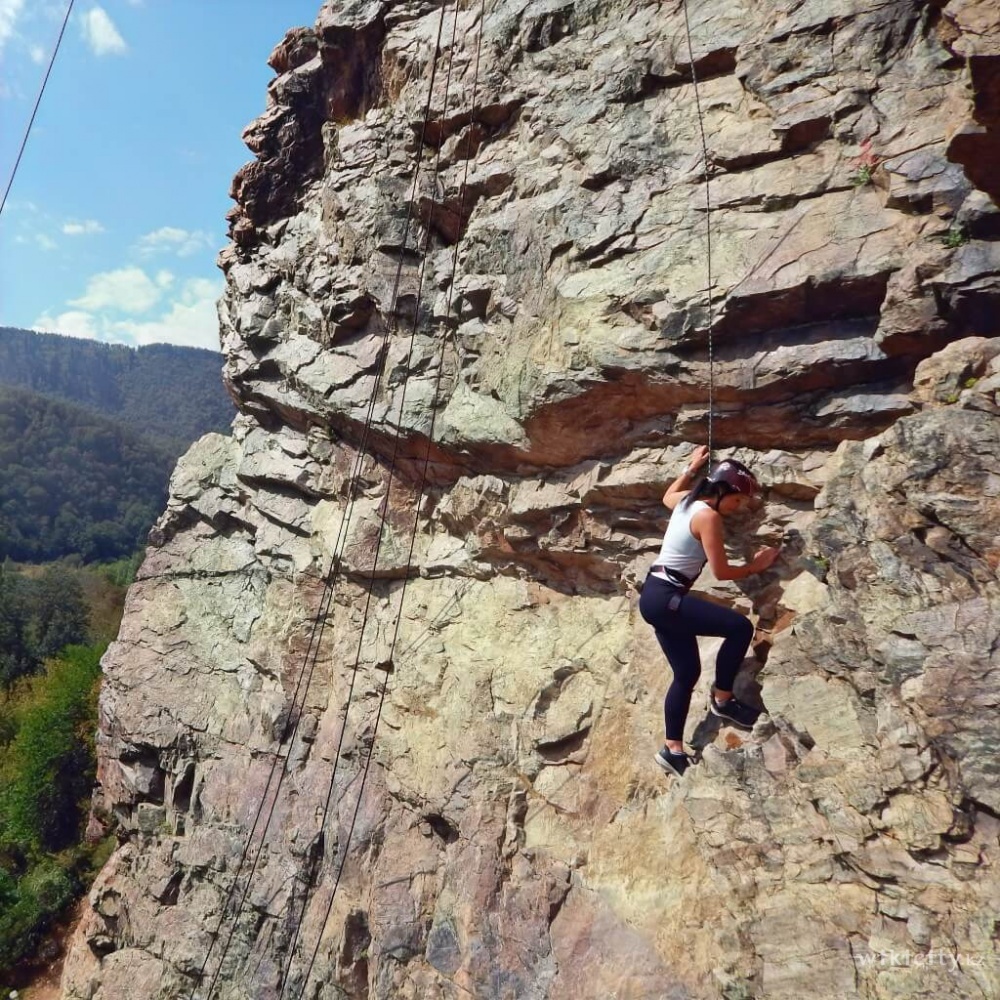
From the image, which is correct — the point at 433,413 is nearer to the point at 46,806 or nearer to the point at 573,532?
the point at 573,532

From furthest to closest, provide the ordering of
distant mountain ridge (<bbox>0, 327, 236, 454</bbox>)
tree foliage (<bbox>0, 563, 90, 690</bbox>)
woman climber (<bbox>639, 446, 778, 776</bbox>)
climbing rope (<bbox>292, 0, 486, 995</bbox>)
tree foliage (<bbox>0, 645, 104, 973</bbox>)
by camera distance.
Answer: distant mountain ridge (<bbox>0, 327, 236, 454</bbox>), tree foliage (<bbox>0, 563, 90, 690</bbox>), tree foliage (<bbox>0, 645, 104, 973</bbox>), climbing rope (<bbox>292, 0, 486, 995</bbox>), woman climber (<bbox>639, 446, 778, 776</bbox>)

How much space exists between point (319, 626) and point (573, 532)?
4.08 meters

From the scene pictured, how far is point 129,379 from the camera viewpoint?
16912 centimetres

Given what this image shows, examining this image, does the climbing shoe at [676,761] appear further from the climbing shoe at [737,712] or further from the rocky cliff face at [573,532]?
the climbing shoe at [737,712]

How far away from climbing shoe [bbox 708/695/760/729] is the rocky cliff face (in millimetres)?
184

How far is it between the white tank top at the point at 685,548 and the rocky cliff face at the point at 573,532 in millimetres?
841

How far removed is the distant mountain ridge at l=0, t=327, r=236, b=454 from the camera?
472ft

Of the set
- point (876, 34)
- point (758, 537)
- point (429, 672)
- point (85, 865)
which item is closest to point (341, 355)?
point (429, 672)

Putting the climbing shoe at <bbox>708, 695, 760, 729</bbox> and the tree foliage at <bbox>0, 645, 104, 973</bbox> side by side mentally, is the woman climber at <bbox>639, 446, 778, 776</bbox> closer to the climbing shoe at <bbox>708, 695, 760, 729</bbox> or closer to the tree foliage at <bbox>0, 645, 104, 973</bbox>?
the climbing shoe at <bbox>708, 695, 760, 729</bbox>

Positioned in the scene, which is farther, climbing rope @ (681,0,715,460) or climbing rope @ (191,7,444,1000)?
climbing rope @ (191,7,444,1000)

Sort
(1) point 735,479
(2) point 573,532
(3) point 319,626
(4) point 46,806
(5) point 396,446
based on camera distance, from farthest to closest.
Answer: (4) point 46,806 → (3) point 319,626 → (5) point 396,446 → (2) point 573,532 → (1) point 735,479

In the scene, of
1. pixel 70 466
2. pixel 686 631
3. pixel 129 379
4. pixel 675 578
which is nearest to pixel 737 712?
pixel 686 631

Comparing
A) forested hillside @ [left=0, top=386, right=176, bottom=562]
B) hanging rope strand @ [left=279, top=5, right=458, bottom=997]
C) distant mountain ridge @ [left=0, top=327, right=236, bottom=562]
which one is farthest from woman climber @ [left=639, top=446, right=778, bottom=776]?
forested hillside @ [left=0, top=386, right=176, bottom=562]

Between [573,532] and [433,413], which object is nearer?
[573,532]
